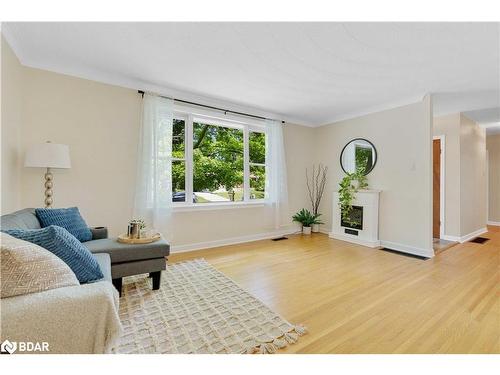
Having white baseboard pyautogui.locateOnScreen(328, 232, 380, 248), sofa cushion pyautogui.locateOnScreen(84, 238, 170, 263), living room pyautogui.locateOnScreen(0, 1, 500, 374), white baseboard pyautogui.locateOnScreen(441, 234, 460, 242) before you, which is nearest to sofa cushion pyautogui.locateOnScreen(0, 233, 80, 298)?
living room pyautogui.locateOnScreen(0, 1, 500, 374)

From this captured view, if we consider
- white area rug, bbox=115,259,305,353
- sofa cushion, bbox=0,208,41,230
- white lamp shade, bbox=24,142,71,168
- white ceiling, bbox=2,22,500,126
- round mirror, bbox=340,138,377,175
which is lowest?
white area rug, bbox=115,259,305,353

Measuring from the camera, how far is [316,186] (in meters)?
5.21

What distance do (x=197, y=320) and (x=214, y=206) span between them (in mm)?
2244

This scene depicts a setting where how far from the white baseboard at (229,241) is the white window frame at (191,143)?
0.57 m

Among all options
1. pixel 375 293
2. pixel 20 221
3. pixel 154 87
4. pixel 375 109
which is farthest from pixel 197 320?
pixel 375 109

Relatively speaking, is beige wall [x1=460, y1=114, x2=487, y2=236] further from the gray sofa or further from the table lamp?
the table lamp

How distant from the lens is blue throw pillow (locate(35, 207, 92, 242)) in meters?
2.01

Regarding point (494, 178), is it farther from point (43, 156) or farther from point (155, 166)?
point (43, 156)

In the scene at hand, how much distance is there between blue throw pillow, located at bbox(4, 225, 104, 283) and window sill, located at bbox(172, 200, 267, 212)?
2123mm

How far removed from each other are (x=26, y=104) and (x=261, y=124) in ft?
10.8

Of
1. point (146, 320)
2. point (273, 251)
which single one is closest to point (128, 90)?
point (146, 320)

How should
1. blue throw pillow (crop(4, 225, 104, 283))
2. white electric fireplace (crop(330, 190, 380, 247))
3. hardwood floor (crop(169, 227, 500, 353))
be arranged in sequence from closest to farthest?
blue throw pillow (crop(4, 225, 104, 283)) < hardwood floor (crop(169, 227, 500, 353)) < white electric fireplace (crop(330, 190, 380, 247))

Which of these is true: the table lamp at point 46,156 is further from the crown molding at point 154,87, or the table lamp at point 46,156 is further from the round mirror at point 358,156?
the round mirror at point 358,156

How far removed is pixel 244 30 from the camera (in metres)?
2.02
